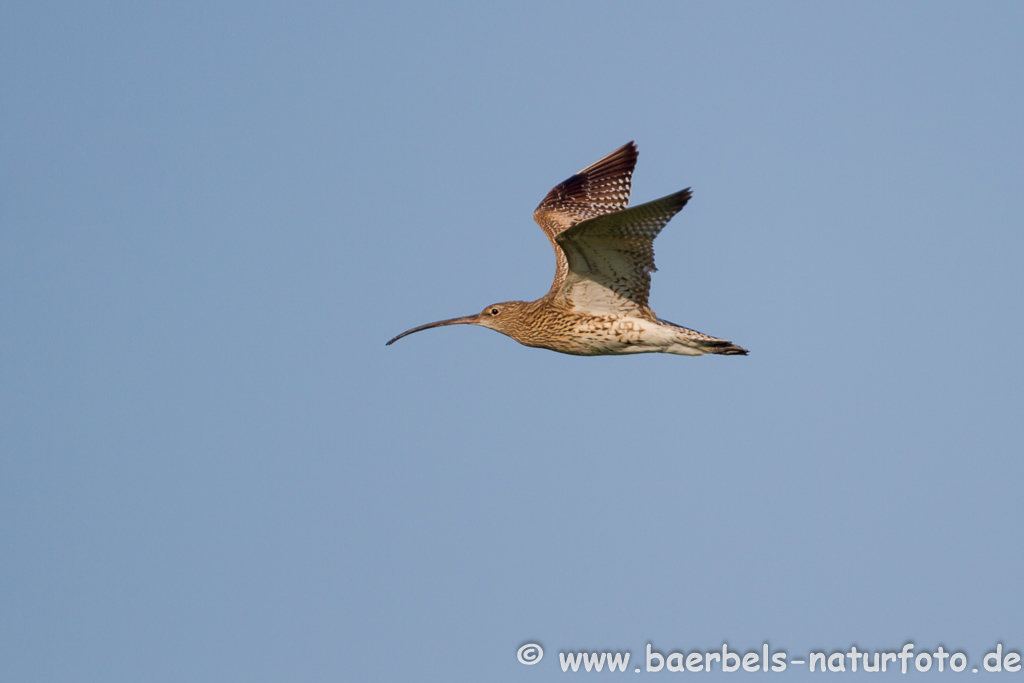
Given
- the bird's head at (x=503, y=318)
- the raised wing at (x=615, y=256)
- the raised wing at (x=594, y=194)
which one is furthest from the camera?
the raised wing at (x=594, y=194)

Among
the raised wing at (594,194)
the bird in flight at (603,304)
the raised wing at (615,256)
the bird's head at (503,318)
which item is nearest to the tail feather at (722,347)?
the bird in flight at (603,304)

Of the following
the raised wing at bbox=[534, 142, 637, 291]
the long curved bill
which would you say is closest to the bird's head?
the long curved bill

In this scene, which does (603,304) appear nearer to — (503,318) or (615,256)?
(615,256)

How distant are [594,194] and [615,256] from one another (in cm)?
449

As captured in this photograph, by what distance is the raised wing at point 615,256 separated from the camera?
13.2m

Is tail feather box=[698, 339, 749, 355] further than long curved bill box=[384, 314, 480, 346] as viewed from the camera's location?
No

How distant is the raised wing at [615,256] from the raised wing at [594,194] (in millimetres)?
3296

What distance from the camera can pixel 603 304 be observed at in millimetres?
15172

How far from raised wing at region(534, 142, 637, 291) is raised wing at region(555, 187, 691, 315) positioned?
330cm

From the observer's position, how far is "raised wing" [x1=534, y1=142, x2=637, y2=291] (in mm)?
18422

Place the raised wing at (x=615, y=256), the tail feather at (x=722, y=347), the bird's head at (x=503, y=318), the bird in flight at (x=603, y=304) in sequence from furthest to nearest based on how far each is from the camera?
1. the bird's head at (x=503, y=318)
2. the tail feather at (x=722, y=347)
3. the bird in flight at (x=603, y=304)
4. the raised wing at (x=615, y=256)

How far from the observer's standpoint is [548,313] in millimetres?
15617

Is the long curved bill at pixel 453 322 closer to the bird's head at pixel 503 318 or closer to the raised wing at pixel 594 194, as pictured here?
the bird's head at pixel 503 318

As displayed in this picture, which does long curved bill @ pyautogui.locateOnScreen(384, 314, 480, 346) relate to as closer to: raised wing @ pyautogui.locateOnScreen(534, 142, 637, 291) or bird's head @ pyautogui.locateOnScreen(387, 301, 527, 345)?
bird's head @ pyautogui.locateOnScreen(387, 301, 527, 345)
